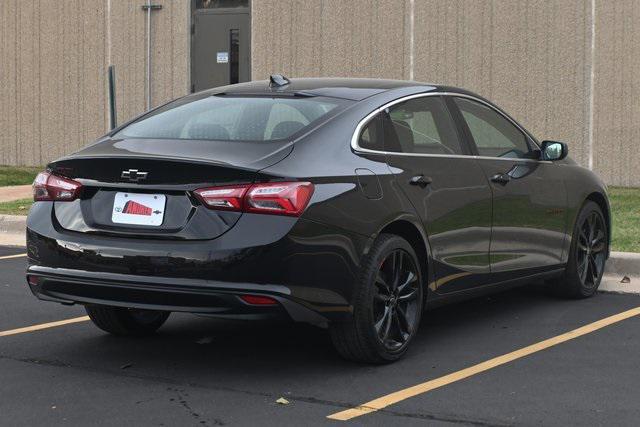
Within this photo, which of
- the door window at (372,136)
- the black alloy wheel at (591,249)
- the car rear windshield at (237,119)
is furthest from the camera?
the black alloy wheel at (591,249)

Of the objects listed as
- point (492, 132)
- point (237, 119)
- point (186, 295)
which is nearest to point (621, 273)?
point (492, 132)

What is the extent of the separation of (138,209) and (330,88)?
154 cm

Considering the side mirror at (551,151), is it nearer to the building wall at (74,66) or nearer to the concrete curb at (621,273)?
the concrete curb at (621,273)

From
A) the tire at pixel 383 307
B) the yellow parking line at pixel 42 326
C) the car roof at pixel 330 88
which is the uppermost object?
the car roof at pixel 330 88

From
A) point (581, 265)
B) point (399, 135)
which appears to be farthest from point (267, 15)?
point (399, 135)

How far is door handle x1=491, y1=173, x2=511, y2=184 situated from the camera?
737cm

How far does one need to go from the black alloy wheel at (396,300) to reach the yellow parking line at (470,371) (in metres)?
0.41

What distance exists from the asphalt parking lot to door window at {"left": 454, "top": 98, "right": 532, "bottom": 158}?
1085 millimetres

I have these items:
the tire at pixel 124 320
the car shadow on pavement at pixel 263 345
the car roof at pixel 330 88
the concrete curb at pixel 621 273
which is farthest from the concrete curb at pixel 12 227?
the concrete curb at pixel 621 273

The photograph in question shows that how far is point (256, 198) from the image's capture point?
574 cm

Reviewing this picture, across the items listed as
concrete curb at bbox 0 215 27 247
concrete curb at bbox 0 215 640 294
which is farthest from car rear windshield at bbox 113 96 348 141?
concrete curb at bbox 0 215 27 247

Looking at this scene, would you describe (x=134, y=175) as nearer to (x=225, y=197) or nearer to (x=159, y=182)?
(x=159, y=182)

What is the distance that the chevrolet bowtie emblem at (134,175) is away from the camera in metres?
5.93

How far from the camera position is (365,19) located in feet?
57.6
